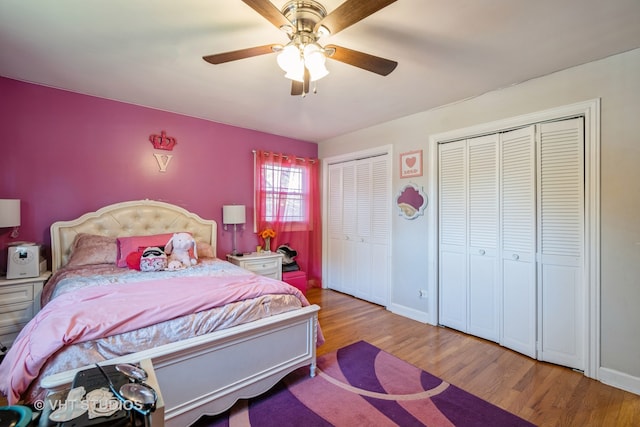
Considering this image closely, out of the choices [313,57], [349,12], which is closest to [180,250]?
[313,57]

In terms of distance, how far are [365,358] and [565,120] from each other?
2.53 meters

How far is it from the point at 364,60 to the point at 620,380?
2788 mm

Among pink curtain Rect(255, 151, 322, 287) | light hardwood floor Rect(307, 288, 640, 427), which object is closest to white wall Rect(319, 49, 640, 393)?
light hardwood floor Rect(307, 288, 640, 427)

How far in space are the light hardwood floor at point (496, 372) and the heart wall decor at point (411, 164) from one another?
1.69 m

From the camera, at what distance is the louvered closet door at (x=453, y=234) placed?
9.60 feet

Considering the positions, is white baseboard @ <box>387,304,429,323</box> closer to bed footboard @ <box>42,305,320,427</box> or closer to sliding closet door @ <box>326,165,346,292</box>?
sliding closet door @ <box>326,165,346,292</box>

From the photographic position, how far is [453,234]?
3.01 m

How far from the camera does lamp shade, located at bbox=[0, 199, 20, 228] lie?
223cm

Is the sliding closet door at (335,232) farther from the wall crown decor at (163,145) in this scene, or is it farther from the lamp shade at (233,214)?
the wall crown decor at (163,145)

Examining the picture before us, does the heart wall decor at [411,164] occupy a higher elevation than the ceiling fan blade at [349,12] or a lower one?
lower

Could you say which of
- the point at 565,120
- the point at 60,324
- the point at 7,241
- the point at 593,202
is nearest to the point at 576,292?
the point at 593,202

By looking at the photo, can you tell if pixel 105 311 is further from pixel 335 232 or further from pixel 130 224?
pixel 335 232

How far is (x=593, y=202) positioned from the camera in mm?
2129

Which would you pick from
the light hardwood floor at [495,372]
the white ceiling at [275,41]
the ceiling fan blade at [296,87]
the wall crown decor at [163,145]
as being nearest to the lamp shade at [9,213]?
the white ceiling at [275,41]
